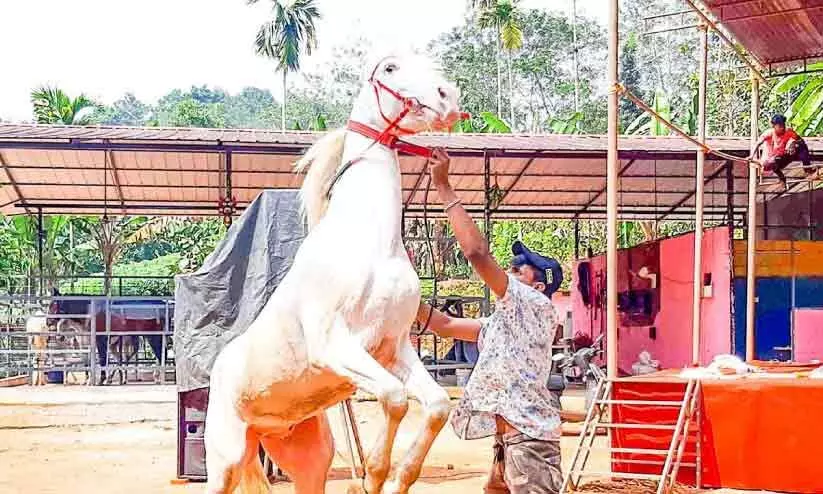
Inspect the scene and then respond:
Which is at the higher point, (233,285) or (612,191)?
(612,191)

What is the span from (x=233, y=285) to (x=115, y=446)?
4.46 meters

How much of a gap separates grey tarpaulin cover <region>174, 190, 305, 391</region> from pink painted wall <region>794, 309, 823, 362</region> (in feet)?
24.0

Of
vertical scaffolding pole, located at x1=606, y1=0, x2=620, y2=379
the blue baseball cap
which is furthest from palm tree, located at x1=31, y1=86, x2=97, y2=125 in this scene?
the blue baseball cap

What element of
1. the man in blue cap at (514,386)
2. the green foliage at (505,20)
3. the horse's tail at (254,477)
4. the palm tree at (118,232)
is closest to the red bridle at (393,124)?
the man in blue cap at (514,386)

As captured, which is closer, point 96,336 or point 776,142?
point 776,142

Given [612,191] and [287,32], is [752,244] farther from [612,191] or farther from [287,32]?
[287,32]

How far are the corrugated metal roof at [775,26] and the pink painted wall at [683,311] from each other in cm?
306

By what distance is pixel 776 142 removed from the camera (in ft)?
34.2

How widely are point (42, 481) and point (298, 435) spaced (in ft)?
18.1

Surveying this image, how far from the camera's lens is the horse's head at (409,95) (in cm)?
379

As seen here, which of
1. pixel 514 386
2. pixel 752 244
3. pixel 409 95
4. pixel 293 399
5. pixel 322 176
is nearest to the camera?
pixel 409 95

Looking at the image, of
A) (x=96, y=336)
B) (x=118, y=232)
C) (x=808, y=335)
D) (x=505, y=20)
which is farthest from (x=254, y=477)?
(x=505, y=20)

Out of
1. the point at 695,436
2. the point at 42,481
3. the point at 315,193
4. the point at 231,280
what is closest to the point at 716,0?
the point at 695,436

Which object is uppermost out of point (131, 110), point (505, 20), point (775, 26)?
point (131, 110)
